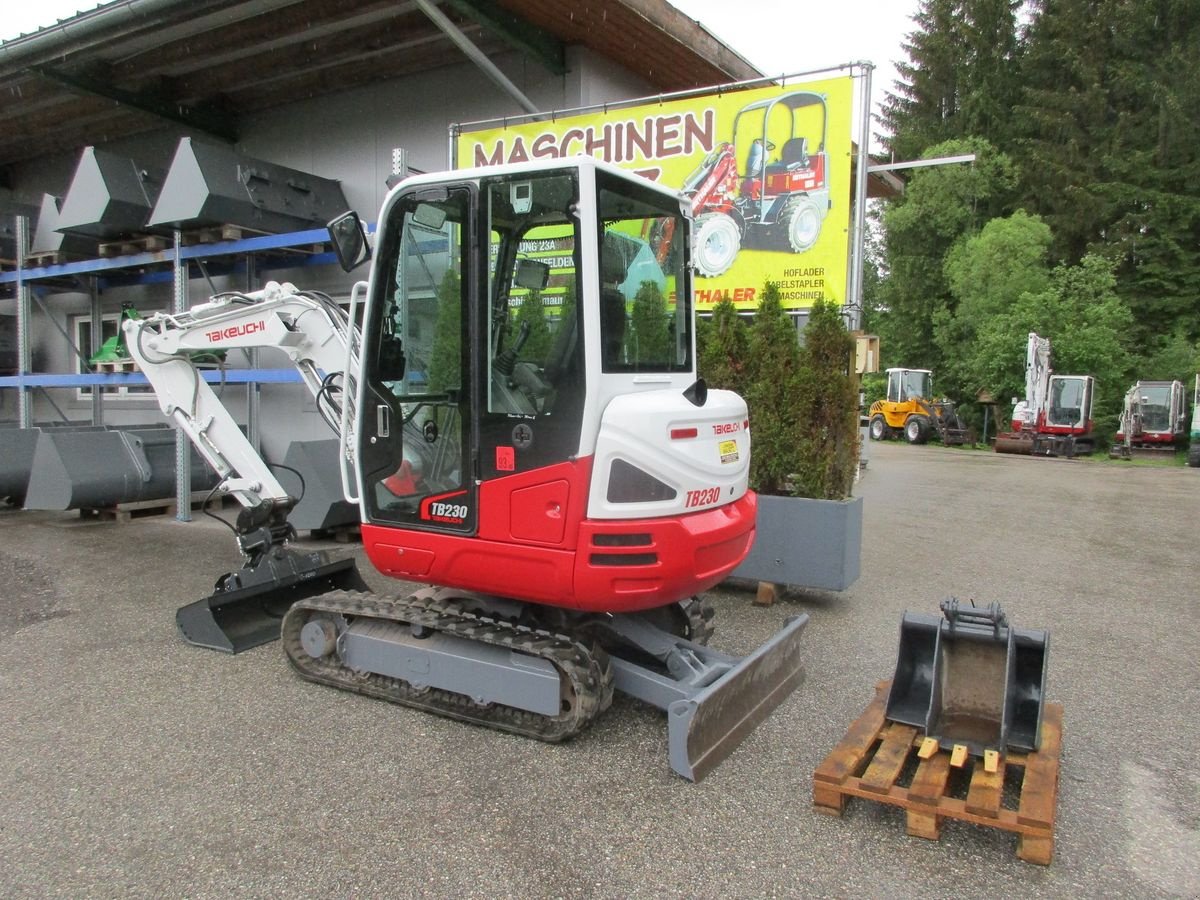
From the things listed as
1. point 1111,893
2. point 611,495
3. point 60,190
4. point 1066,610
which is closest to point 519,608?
point 611,495

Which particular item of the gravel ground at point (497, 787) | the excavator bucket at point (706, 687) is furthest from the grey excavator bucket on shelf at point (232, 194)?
the excavator bucket at point (706, 687)

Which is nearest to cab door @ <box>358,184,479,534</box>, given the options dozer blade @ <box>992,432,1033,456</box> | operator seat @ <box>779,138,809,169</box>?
operator seat @ <box>779,138,809,169</box>

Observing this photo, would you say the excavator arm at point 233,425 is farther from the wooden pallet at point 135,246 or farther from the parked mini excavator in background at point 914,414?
the parked mini excavator in background at point 914,414

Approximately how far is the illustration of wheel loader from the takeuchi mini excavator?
3431 millimetres

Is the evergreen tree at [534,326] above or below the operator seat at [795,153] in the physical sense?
below

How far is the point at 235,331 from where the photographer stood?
553 centimetres

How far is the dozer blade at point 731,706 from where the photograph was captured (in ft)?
11.6

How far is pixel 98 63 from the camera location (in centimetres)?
1003

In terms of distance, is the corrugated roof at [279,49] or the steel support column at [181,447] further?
the steel support column at [181,447]

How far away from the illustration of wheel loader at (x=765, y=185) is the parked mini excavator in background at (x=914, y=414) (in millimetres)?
21946

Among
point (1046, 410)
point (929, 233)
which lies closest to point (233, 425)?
point (1046, 410)

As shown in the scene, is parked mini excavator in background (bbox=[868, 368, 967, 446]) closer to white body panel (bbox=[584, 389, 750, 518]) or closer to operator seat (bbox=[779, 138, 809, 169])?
operator seat (bbox=[779, 138, 809, 169])

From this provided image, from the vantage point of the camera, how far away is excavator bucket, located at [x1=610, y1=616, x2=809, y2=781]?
3.57m

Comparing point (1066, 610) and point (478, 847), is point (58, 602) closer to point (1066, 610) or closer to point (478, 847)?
point (478, 847)
